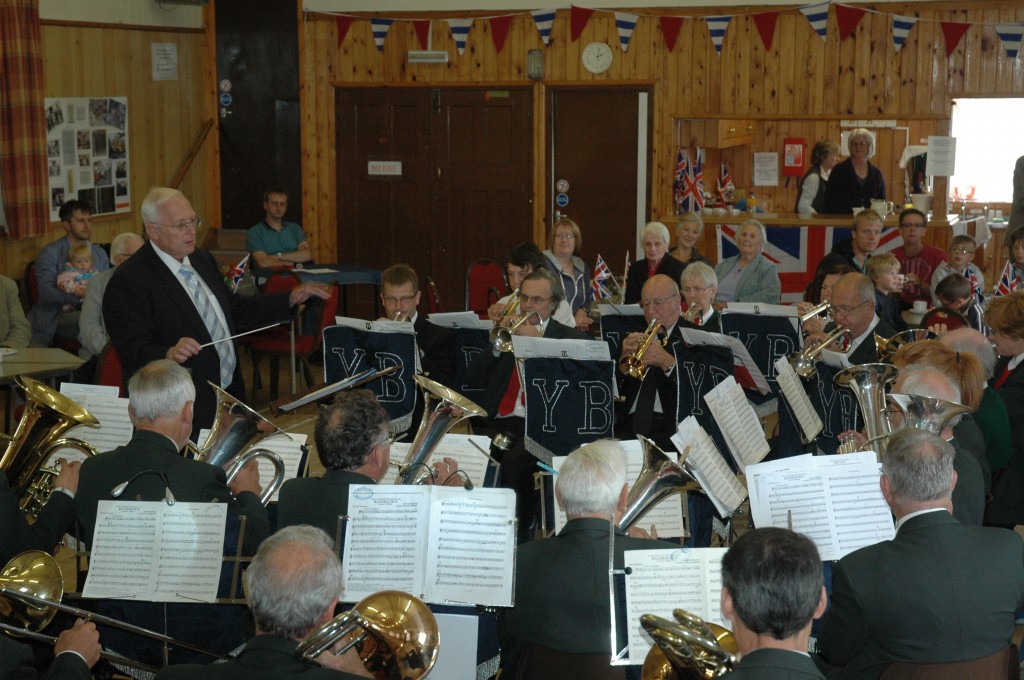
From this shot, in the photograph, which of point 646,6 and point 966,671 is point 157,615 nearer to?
point 966,671

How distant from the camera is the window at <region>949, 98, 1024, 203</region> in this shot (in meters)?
12.0

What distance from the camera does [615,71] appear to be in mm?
9820

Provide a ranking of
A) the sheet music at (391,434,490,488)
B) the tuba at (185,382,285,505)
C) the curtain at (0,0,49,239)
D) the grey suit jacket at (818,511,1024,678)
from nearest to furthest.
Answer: the grey suit jacket at (818,511,1024,678), the tuba at (185,382,285,505), the sheet music at (391,434,490,488), the curtain at (0,0,49,239)

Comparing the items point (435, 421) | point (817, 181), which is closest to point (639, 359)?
point (435, 421)

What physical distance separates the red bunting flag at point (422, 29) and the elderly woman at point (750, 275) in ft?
13.5

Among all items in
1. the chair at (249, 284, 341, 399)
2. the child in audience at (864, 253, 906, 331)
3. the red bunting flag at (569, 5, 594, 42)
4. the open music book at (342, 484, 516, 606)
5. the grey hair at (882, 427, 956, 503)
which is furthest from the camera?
the red bunting flag at (569, 5, 594, 42)

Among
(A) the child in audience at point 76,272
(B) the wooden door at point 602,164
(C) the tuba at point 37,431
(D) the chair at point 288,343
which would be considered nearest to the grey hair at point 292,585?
(C) the tuba at point 37,431

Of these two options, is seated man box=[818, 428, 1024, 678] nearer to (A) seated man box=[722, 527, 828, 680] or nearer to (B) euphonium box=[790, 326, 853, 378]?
(A) seated man box=[722, 527, 828, 680]

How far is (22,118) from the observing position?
8.30m

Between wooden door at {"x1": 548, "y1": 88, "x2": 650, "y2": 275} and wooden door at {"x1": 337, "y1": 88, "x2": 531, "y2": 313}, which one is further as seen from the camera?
wooden door at {"x1": 337, "y1": 88, "x2": 531, "y2": 313}

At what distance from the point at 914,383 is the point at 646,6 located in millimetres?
6773

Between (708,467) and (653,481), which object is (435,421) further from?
(708,467)

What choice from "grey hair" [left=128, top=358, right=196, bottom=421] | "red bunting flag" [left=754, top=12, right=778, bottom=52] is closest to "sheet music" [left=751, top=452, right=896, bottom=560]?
"grey hair" [left=128, top=358, right=196, bottom=421]

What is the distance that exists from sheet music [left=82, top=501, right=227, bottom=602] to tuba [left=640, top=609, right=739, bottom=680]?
138 cm
